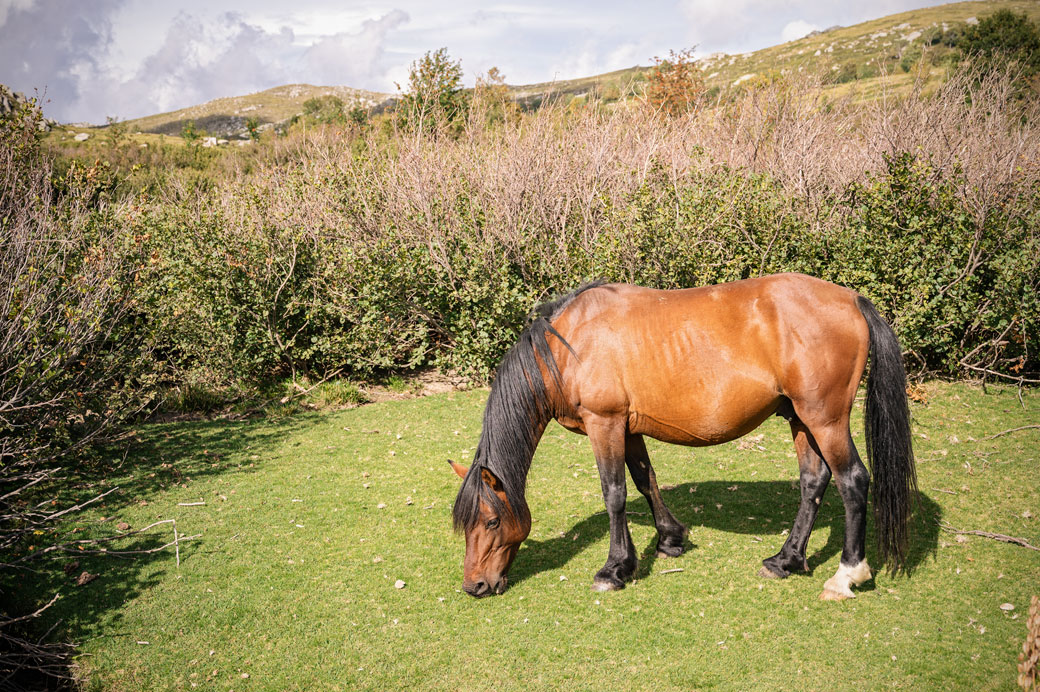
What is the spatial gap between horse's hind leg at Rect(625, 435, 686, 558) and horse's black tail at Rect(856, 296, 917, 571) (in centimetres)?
138

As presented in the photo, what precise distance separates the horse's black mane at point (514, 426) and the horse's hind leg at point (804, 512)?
180 cm

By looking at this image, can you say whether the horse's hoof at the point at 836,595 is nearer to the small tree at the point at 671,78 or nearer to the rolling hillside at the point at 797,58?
the small tree at the point at 671,78

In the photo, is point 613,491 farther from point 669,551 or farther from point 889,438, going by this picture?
point 889,438

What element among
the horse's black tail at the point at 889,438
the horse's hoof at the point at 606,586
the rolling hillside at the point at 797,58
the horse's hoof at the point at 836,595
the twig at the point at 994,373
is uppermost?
the rolling hillside at the point at 797,58

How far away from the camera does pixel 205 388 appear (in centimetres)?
938

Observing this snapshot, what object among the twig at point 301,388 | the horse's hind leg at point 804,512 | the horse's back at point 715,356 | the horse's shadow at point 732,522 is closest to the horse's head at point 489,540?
the horse's shadow at point 732,522

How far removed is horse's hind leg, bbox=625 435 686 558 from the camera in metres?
4.90

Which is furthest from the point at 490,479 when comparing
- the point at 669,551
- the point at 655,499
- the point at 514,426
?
the point at 669,551

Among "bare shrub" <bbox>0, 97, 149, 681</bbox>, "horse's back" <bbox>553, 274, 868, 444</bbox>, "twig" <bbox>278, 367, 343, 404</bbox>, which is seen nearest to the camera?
"horse's back" <bbox>553, 274, 868, 444</bbox>

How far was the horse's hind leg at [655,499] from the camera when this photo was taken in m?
4.90

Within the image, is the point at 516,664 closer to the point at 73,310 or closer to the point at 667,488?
the point at 667,488

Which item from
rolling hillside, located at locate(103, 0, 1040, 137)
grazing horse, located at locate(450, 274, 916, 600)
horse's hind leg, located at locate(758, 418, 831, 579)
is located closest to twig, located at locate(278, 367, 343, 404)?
grazing horse, located at locate(450, 274, 916, 600)

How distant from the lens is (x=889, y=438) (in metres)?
4.20

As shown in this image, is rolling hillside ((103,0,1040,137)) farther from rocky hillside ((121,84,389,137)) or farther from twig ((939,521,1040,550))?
twig ((939,521,1040,550))
